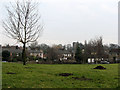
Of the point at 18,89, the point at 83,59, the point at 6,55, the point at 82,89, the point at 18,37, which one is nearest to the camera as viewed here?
the point at 18,89

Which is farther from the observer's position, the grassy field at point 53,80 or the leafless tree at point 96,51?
the leafless tree at point 96,51

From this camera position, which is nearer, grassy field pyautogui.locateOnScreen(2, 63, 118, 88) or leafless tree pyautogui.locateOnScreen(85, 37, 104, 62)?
grassy field pyautogui.locateOnScreen(2, 63, 118, 88)

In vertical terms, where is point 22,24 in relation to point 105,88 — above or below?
above

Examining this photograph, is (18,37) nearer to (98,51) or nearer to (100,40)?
(98,51)

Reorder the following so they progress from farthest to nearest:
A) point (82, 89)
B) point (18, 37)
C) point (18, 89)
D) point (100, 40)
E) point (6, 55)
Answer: point (100, 40), point (6, 55), point (18, 37), point (82, 89), point (18, 89)

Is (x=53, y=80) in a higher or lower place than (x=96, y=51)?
lower

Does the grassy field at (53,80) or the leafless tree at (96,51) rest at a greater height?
the leafless tree at (96,51)

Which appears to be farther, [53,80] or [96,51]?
[96,51]

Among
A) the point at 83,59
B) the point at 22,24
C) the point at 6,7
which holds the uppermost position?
the point at 6,7

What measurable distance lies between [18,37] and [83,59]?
106 feet

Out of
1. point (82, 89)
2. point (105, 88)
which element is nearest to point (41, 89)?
point (82, 89)

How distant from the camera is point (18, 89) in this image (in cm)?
745

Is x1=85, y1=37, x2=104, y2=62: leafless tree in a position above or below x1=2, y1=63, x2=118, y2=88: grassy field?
above

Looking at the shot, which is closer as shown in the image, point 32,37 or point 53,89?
point 53,89
